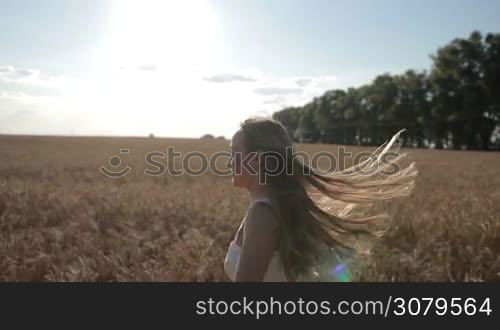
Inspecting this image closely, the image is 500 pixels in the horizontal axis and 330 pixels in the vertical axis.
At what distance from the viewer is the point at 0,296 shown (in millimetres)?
3656

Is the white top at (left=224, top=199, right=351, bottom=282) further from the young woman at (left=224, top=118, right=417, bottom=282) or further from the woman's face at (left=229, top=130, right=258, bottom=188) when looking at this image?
the woman's face at (left=229, top=130, right=258, bottom=188)

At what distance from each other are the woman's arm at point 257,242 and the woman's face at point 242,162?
0.25 metres

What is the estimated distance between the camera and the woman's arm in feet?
6.33

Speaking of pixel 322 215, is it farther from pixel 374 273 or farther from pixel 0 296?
pixel 0 296

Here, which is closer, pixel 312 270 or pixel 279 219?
pixel 279 219

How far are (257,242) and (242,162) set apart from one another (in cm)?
43

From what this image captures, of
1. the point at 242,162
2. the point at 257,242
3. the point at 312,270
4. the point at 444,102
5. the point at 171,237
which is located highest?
the point at 444,102

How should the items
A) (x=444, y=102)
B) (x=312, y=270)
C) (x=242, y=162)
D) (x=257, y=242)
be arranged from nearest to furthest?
(x=257, y=242)
(x=242, y=162)
(x=312, y=270)
(x=444, y=102)

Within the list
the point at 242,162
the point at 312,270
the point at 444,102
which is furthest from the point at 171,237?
the point at 444,102

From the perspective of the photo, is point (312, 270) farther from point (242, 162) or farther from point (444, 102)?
point (444, 102)

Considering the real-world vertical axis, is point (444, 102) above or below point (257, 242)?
above

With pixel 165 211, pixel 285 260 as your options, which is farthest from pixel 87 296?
pixel 165 211

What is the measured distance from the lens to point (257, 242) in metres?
1.93

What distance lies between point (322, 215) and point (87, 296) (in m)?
2.22
